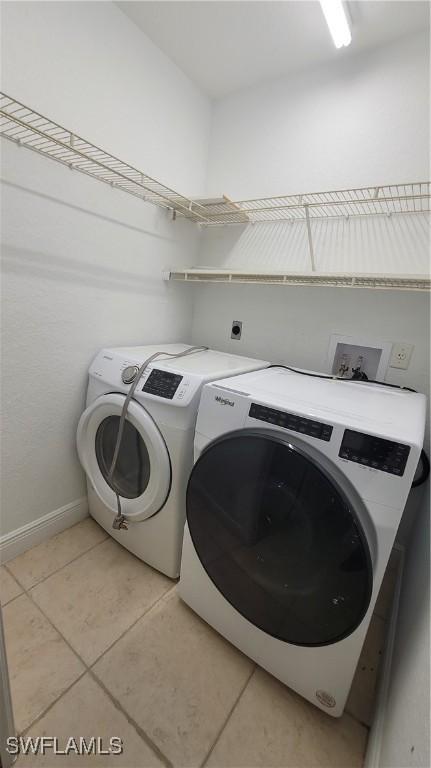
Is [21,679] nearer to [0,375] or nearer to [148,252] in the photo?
[0,375]

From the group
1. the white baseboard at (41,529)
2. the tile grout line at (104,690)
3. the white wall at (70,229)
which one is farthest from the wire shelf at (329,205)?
the tile grout line at (104,690)

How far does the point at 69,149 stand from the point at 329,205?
3.63 ft

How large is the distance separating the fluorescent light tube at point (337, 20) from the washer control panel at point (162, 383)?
1366 mm

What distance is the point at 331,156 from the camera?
143cm

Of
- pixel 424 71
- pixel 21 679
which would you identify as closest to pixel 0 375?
pixel 21 679

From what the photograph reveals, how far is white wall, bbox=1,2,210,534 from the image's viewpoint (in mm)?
1055

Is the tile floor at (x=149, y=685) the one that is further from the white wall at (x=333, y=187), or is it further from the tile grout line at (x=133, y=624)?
the white wall at (x=333, y=187)

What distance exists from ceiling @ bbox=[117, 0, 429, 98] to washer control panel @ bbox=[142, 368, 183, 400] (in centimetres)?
150

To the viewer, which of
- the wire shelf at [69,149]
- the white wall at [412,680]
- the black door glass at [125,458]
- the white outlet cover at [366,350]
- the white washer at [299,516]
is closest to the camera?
the white wall at [412,680]

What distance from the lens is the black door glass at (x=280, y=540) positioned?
2.34 feet

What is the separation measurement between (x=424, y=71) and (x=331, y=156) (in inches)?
16.0

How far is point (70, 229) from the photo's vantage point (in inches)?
48.2

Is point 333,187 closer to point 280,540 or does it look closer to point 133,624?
→ point 280,540

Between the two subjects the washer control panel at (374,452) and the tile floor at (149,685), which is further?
the tile floor at (149,685)
